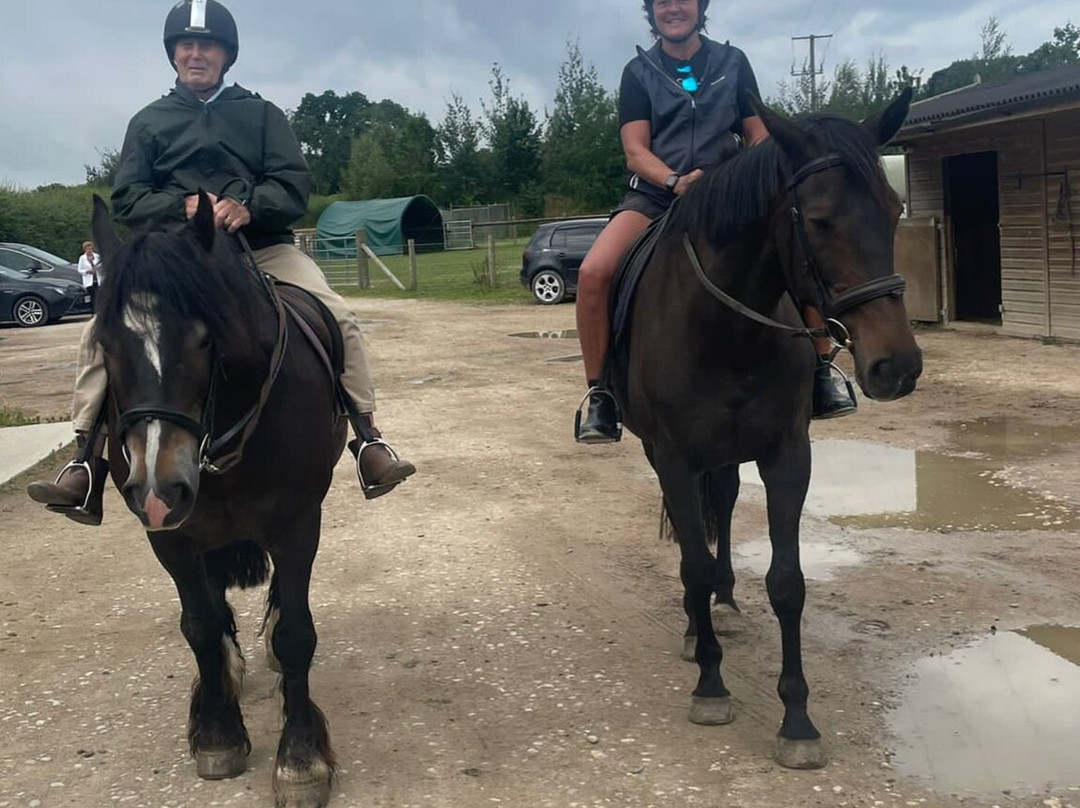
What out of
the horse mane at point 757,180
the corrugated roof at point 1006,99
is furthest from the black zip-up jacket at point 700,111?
the corrugated roof at point 1006,99

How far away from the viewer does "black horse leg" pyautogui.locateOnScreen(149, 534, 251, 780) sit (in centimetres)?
383

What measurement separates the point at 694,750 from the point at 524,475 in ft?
14.7

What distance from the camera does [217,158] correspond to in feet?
13.5

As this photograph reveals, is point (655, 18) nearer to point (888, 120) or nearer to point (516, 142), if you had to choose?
point (888, 120)

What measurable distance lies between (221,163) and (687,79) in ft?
6.86

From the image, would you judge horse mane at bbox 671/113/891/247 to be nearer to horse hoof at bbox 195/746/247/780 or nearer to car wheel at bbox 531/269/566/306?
horse hoof at bbox 195/746/247/780

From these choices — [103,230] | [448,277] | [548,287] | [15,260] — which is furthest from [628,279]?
[448,277]

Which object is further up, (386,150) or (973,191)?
(386,150)

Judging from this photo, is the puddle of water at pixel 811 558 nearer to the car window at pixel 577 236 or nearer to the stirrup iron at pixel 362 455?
the stirrup iron at pixel 362 455

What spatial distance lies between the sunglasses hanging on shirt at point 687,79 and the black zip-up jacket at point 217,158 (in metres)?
1.74

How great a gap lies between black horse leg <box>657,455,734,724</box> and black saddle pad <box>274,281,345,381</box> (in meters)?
1.37

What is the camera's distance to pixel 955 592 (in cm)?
521

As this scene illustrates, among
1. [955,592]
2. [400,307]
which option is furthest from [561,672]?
[400,307]

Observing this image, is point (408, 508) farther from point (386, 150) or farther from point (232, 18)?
point (386, 150)
